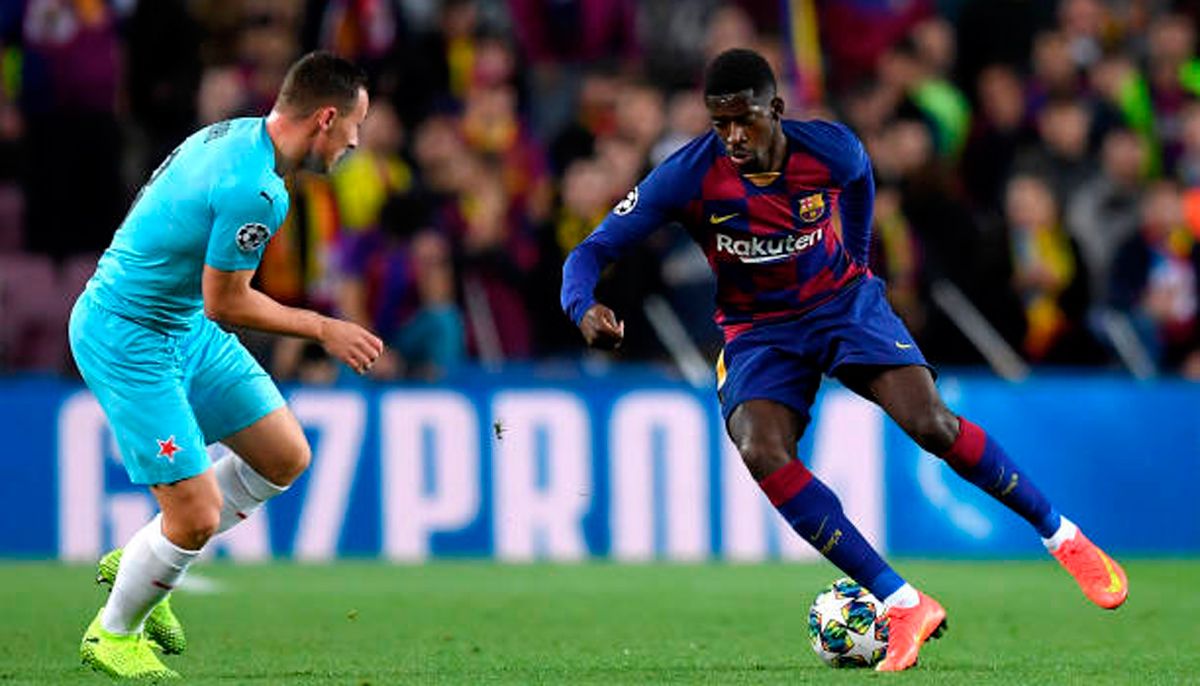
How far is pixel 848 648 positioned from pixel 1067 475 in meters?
6.36

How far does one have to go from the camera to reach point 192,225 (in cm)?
794

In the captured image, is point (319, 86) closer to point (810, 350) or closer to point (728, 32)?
point (810, 350)

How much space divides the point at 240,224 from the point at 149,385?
2.48 ft

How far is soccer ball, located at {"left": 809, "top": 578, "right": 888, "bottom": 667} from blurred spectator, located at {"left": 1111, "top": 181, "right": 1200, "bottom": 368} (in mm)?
7284

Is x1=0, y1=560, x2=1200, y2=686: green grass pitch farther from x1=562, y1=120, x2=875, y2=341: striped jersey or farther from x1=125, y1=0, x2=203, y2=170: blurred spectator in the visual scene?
x1=125, y1=0, x2=203, y2=170: blurred spectator

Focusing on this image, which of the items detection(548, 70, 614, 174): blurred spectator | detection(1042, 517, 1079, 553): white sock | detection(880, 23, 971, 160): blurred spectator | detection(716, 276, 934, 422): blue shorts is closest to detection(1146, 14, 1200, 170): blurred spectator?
detection(880, 23, 971, 160): blurred spectator

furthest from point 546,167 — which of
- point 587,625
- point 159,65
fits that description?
point 587,625

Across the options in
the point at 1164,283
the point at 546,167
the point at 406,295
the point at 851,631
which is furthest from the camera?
the point at 546,167

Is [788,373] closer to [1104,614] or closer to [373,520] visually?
[1104,614]

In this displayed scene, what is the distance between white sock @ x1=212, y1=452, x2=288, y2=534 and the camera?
28.9ft

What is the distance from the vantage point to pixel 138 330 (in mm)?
8070

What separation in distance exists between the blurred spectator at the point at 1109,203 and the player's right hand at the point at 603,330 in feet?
28.0

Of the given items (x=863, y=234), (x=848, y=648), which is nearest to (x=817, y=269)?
(x=863, y=234)

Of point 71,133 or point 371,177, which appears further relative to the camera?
point 71,133
